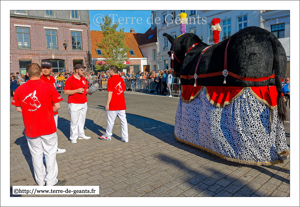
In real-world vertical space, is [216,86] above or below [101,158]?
above

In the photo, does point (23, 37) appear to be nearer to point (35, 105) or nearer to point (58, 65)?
point (58, 65)

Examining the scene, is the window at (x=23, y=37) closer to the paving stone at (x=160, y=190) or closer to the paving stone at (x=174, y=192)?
the paving stone at (x=160, y=190)

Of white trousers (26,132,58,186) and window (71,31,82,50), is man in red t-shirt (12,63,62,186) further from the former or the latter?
window (71,31,82,50)

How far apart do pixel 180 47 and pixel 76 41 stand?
91.4ft

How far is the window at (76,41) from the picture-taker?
30084mm

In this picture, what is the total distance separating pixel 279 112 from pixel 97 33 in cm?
3536

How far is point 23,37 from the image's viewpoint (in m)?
26.7

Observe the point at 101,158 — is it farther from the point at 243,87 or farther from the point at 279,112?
the point at 279,112

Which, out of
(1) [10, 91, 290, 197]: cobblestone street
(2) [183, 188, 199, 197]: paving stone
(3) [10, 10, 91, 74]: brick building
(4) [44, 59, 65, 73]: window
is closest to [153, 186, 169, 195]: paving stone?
(1) [10, 91, 290, 197]: cobblestone street

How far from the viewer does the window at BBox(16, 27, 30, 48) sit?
86.5 feet

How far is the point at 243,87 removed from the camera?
3832mm

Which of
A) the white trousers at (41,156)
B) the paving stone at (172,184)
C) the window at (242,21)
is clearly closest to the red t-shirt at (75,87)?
the white trousers at (41,156)

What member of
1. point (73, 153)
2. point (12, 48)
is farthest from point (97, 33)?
point (73, 153)

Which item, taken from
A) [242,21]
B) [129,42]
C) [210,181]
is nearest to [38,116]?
[210,181]
